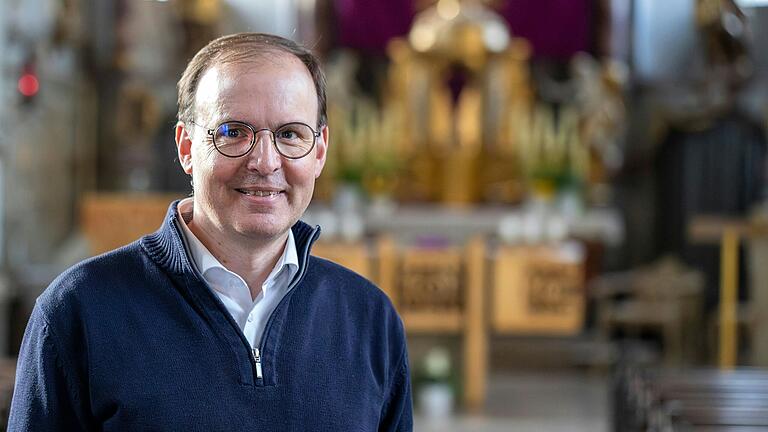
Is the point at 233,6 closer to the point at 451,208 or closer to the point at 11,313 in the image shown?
the point at 451,208

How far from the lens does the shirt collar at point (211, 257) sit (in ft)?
6.20

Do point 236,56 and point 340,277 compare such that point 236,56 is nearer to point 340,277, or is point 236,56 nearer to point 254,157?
point 254,157

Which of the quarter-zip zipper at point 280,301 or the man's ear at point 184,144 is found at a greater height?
the man's ear at point 184,144

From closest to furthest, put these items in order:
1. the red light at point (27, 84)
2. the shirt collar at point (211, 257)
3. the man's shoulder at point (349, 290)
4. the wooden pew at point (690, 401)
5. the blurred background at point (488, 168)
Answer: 1. the shirt collar at point (211, 257)
2. the man's shoulder at point (349, 290)
3. the wooden pew at point (690, 401)
4. the blurred background at point (488, 168)
5. the red light at point (27, 84)

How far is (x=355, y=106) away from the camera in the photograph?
1177 centimetres

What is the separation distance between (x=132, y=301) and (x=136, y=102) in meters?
9.86

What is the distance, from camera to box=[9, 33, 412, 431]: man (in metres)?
1.78

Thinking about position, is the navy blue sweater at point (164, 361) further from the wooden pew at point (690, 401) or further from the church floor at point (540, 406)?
the church floor at point (540, 406)

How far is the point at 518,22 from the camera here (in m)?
12.5

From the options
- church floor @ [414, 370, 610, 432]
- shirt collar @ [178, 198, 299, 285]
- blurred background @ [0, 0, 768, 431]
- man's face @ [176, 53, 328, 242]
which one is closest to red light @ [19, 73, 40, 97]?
blurred background @ [0, 0, 768, 431]

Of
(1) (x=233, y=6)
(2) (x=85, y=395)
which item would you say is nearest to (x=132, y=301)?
(2) (x=85, y=395)

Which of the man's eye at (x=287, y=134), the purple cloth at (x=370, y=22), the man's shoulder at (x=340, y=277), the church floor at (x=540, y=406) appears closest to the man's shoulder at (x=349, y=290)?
the man's shoulder at (x=340, y=277)

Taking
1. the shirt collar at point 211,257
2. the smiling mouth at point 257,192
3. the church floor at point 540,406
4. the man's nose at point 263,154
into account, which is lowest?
the church floor at point 540,406

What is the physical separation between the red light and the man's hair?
301 inches
